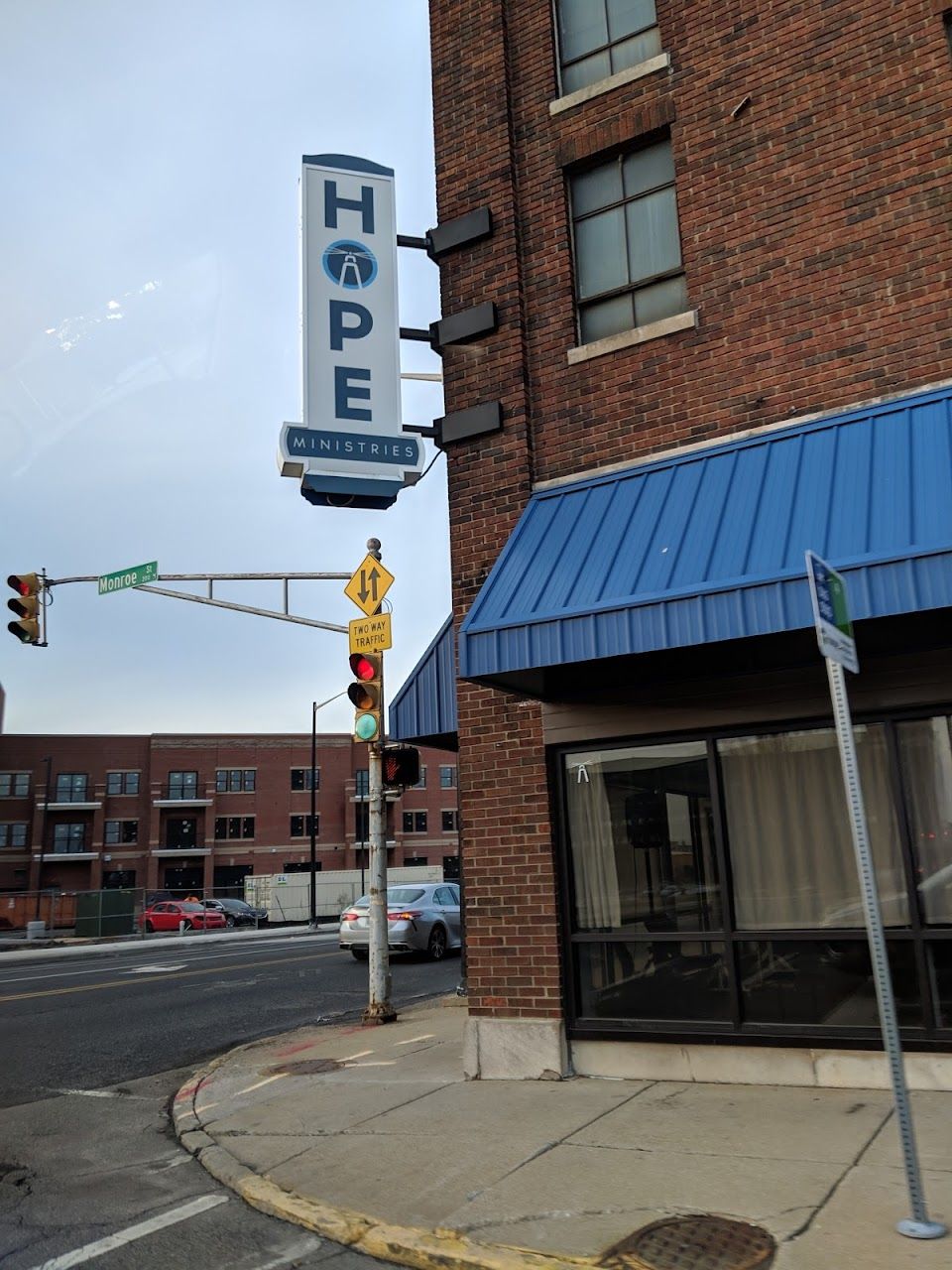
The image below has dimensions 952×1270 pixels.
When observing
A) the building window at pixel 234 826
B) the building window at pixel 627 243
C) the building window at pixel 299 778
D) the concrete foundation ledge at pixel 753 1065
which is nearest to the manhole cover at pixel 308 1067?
the concrete foundation ledge at pixel 753 1065

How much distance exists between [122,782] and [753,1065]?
66.9 metres

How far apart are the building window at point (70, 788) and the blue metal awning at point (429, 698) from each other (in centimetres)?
6051

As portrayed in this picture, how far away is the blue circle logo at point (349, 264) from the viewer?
37.3ft

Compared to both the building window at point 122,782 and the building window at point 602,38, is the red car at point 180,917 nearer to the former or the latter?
the building window at point 122,782

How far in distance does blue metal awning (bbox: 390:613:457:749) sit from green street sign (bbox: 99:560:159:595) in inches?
242

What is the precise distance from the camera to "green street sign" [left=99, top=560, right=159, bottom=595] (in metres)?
16.9

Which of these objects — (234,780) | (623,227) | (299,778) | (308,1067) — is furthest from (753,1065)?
(299,778)

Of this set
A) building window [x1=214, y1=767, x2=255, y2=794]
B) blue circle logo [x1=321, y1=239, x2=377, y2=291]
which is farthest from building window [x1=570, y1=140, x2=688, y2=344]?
building window [x1=214, y1=767, x2=255, y2=794]

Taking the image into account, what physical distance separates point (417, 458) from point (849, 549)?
5.64 m

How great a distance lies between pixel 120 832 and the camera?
68000mm

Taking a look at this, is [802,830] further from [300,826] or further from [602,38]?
[300,826]

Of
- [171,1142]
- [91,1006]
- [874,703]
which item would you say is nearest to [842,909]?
[874,703]

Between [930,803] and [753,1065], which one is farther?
[753,1065]

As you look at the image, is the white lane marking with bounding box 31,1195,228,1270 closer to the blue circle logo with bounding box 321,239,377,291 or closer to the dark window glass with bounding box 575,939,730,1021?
the dark window glass with bounding box 575,939,730,1021
